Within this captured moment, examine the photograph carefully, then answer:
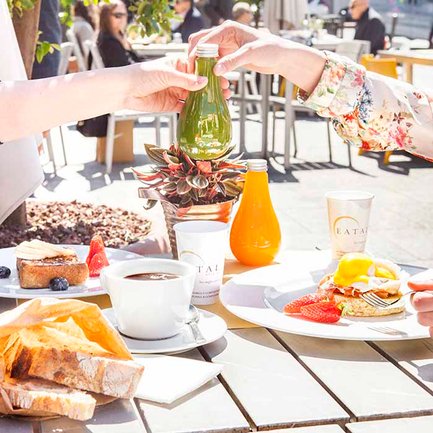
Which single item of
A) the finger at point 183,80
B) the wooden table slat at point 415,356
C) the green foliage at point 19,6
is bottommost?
the wooden table slat at point 415,356

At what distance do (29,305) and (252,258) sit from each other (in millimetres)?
820

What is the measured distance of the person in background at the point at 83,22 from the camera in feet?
26.4

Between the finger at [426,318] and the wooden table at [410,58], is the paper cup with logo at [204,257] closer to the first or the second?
the finger at [426,318]

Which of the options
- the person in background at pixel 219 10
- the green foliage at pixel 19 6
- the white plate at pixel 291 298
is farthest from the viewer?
the person in background at pixel 219 10

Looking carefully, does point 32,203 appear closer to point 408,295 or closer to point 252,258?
point 252,258

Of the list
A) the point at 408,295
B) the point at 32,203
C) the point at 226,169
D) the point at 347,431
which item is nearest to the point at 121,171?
the point at 32,203

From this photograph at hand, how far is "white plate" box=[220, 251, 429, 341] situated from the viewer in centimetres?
142

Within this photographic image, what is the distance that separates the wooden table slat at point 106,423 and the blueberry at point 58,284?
56 cm

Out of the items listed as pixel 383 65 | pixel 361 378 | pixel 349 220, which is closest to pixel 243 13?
pixel 383 65

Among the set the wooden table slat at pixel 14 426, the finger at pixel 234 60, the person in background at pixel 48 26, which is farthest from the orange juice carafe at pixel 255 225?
Result: the person in background at pixel 48 26

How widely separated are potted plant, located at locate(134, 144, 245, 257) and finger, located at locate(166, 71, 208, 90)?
0.30 meters

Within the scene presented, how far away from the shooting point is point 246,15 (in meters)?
10.1

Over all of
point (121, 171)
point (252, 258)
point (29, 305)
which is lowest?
point (121, 171)

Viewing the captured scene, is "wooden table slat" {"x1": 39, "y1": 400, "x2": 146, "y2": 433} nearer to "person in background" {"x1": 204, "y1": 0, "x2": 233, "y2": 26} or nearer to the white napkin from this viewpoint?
the white napkin
